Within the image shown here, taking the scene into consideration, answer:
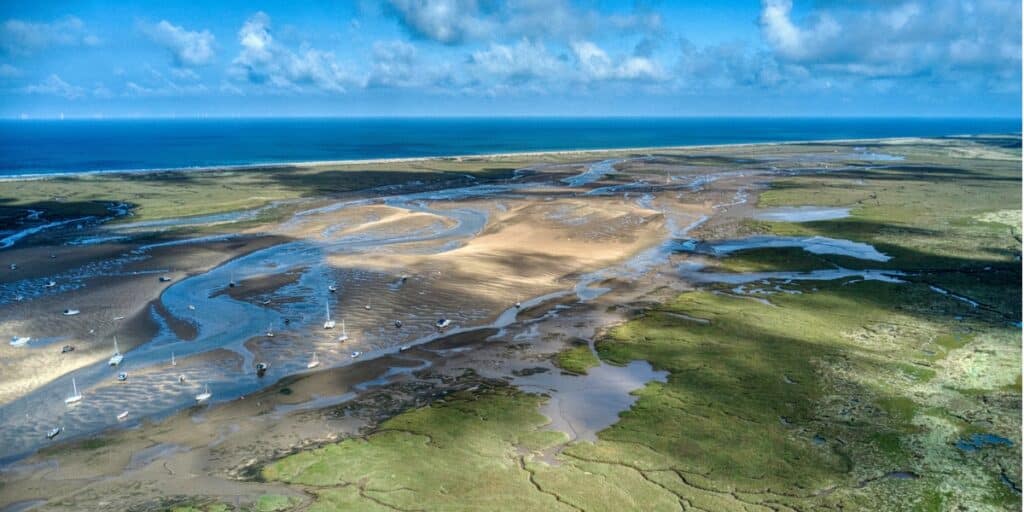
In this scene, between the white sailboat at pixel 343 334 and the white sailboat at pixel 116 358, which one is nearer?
the white sailboat at pixel 116 358

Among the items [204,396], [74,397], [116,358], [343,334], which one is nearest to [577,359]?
[343,334]

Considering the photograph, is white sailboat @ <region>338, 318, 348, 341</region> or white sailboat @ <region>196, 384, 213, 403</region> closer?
white sailboat @ <region>196, 384, 213, 403</region>

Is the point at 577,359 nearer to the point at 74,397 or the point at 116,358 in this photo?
the point at 74,397

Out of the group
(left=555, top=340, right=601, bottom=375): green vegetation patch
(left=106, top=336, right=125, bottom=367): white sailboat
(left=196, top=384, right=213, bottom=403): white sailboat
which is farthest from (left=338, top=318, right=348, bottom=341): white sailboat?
(left=555, top=340, right=601, bottom=375): green vegetation patch

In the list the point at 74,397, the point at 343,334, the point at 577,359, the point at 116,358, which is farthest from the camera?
the point at 343,334

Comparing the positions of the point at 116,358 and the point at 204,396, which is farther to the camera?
the point at 116,358

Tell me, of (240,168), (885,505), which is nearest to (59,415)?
(885,505)

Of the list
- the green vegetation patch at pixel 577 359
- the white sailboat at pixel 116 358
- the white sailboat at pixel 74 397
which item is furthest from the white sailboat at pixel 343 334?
the white sailboat at pixel 74 397

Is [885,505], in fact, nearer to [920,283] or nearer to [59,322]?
[920,283]

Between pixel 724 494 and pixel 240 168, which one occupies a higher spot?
pixel 240 168

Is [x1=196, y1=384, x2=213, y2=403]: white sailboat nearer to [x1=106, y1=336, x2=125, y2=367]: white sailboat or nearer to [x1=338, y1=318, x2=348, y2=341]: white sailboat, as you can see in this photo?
[x1=106, y1=336, x2=125, y2=367]: white sailboat

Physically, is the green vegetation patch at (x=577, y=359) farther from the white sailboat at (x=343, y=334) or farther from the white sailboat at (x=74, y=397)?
the white sailboat at (x=74, y=397)
